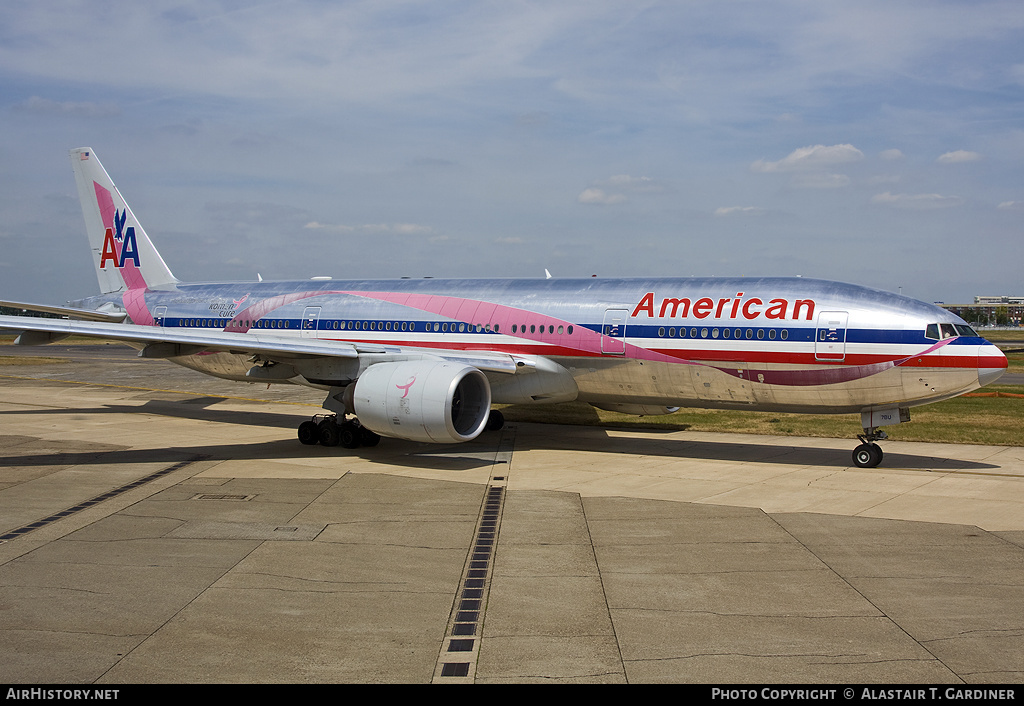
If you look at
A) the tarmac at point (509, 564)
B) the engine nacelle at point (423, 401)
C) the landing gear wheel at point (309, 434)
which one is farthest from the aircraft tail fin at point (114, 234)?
the engine nacelle at point (423, 401)

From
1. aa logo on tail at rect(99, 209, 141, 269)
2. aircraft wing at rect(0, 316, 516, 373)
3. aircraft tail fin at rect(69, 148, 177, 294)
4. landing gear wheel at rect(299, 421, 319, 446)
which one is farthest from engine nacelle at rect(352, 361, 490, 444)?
aa logo on tail at rect(99, 209, 141, 269)

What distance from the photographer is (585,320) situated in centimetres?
1808

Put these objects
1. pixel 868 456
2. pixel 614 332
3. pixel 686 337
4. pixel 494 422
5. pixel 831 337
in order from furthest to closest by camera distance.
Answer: pixel 494 422
pixel 614 332
pixel 686 337
pixel 868 456
pixel 831 337

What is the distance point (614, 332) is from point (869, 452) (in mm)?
5728

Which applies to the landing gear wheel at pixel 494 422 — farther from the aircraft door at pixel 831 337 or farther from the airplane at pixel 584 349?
the aircraft door at pixel 831 337

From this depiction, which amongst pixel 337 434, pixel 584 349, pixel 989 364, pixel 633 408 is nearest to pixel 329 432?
pixel 337 434

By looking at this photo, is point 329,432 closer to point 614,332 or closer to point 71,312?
A: point 614,332

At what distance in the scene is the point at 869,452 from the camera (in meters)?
16.4

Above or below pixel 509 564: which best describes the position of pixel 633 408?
above

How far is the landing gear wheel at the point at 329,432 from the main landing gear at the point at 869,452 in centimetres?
1143

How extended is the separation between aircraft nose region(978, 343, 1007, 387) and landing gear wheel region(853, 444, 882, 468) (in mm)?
2373

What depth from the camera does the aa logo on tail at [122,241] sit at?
25.4 metres

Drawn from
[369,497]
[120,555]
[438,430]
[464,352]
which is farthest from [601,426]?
[120,555]
